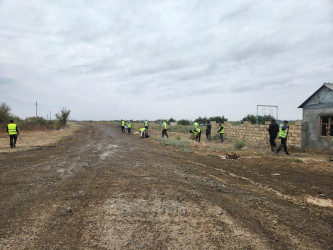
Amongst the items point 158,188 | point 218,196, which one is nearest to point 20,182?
point 158,188

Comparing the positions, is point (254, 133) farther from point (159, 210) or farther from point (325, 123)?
point (159, 210)

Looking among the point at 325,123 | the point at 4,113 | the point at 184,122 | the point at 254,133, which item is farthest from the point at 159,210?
the point at 184,122

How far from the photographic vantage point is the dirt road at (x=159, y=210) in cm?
295

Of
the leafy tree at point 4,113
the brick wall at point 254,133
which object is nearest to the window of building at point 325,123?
the brick wall at point 254,133

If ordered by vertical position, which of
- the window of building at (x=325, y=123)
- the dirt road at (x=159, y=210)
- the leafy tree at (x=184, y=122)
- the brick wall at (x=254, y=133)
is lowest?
the dirt road at (x=159, y=210)

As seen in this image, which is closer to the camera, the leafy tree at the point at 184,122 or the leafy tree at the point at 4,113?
the leafy tree at the point at 4,113

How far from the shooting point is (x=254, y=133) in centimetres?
1731

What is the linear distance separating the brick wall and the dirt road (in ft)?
23.7

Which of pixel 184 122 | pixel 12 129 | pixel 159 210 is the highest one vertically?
pixel 184 122

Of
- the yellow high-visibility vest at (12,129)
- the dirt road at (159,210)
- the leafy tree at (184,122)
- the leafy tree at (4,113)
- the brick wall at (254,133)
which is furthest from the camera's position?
the leafy tree at (184,122)

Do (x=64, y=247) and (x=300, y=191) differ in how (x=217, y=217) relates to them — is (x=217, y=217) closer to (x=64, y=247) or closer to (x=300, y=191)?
(x=64, y=247)

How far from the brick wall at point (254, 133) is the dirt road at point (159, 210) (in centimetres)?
723

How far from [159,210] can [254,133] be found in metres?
15.3

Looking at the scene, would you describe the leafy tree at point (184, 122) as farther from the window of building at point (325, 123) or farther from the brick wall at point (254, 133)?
the window of building at point (325, 123)
